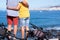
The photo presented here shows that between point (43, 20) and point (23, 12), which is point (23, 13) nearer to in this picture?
point (23, 12)

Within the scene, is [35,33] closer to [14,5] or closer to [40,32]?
[40,32]

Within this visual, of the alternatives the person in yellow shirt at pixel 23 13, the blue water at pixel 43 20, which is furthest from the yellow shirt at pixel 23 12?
the blue water at pixel 43 20

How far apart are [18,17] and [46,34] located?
4.62 ft

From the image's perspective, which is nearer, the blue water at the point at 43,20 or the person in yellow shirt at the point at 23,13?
the person in yellow shirt at the point at 23,13

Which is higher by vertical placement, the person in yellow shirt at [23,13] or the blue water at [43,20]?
the person in yellow shirt at [23,13]

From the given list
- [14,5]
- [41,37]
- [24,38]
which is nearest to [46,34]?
[41,37]

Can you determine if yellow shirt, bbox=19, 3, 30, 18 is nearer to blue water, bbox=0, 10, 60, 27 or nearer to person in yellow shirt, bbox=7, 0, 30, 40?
person in yellow shirt, bbox=7, 0, 30, 40

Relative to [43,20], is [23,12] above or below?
above

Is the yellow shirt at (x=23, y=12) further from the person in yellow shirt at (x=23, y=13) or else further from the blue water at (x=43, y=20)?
the blue water at (x=43, y=20)

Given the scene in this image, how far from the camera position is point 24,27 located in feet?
27.8

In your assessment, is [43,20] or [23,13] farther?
[43,20]

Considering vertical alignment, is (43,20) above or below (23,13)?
below

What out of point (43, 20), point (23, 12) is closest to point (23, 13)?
point (23, 12)

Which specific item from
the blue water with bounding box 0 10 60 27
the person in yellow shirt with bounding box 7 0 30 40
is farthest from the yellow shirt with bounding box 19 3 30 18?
the blue water with bounding box 0 10 60 27
